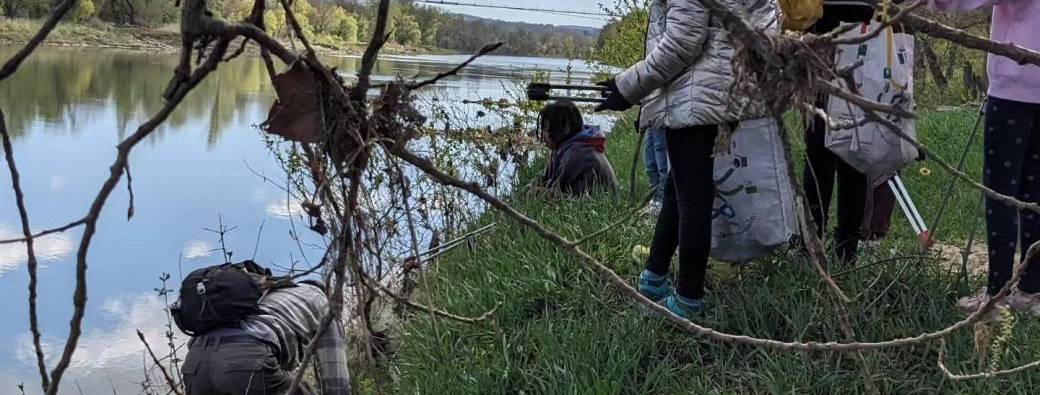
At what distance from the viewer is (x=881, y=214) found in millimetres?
4160

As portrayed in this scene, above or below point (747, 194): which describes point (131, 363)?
below

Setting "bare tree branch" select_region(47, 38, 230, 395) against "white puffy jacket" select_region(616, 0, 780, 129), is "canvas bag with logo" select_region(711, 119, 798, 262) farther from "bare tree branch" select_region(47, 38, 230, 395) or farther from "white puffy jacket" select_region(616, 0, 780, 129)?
"bare tree branch" select_region(47, 38, 230, 395)

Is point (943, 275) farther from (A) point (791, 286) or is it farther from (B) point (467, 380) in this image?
(B) point (467, 380)

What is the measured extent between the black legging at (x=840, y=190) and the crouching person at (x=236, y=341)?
71.6 inches

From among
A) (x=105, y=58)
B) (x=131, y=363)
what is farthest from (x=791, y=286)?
(x=105, y=58)

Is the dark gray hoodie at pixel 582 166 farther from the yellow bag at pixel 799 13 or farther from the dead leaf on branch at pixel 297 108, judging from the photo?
the dead leaf on branch at pixel 297 108

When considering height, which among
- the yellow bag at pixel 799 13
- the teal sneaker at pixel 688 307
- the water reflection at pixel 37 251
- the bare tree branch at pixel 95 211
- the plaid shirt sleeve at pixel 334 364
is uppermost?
the yellow bag at pixel 799 13

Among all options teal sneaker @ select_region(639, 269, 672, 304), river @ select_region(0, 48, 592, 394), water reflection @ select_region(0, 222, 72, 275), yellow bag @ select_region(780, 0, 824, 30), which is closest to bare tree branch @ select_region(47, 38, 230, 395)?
river @ select_region(0, 48, 592, 394)

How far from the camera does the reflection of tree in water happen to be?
42.1 ft

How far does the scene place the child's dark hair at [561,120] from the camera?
18.2 ft

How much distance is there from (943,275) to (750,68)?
2677 millimetres


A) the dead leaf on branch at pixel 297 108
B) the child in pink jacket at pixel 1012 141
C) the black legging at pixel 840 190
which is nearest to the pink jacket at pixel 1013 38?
the child in pink jacket at pixel 1012 141

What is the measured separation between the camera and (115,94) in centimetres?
1603

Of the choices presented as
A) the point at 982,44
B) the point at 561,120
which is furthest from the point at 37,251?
the point at 982,44
